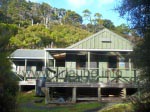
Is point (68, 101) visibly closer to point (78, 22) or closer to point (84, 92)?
point (84, 92)

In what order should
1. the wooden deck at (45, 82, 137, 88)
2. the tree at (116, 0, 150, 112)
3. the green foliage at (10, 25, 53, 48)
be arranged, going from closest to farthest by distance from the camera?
the tree at (116, 0, 150, 112), the wooden deck at (45, 82, 137, 88), the green foliage at (10, 25, 53, 48)

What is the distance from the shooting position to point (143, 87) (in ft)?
33.6

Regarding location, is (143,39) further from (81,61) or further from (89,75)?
(81,61)

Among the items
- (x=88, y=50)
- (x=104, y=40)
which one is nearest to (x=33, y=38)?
(x=104, y=40)

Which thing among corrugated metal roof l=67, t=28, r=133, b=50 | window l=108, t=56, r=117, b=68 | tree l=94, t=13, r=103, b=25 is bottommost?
window l=108, t=56, r=117, b=68

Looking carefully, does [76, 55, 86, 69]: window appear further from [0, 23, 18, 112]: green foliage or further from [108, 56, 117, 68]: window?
[0, 23, 18, 112]: green foliage

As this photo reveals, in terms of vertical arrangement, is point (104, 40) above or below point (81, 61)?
above

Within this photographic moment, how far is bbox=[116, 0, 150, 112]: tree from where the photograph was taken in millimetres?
9750

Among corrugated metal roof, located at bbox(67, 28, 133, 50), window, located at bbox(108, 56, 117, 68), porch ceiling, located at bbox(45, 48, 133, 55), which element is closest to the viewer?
porch ceiling, located at bbox(45, 48, 133, 55)

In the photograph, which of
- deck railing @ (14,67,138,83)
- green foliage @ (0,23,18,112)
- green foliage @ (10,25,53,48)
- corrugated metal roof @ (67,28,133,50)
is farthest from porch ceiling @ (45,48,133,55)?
green foliage @ (10,25,53,48)

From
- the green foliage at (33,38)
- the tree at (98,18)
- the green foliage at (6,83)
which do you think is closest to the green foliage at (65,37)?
the green foliage at (33,38)

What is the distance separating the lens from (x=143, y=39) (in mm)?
10133

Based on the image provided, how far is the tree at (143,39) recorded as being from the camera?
32.0ft

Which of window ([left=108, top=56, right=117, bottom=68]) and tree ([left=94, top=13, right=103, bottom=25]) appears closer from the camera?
window ([left=108, top=56, right=117, bottom=68])
